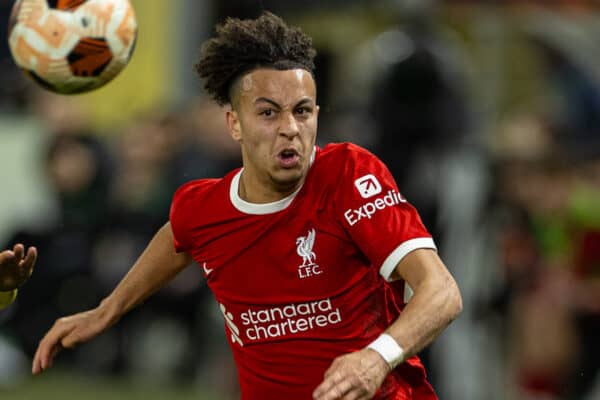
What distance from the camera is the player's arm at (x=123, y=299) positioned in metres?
5.95

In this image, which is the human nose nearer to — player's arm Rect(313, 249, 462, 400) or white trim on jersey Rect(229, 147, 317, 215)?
white trim on jersey Rect(229, 147, 317, 215)

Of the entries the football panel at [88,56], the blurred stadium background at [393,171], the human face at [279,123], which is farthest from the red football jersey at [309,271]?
the blurred stadium background at [393,171]

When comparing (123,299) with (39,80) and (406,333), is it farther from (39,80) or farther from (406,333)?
(406,333)

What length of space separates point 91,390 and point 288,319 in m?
6.52

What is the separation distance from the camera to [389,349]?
469cm

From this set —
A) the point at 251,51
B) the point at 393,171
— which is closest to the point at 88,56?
the point at 251,51

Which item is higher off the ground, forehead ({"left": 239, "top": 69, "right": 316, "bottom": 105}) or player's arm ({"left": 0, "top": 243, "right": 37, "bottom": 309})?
forehead ({"left": 239, "top": 69, "right": 316, "bottom": 105})

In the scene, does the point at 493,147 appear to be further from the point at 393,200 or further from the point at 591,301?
the point at 393,200

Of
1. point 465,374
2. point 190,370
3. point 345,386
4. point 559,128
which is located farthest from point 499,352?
point 345,386

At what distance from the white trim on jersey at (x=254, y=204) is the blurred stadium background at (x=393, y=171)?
3923mm

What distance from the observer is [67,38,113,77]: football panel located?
6438 mm

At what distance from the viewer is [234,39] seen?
17.9 ft

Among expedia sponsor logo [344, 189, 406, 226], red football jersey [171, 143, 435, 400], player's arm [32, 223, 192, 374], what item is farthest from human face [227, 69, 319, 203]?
player's arm [32, 223, 192, 374]

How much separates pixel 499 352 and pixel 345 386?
542 centimetres
